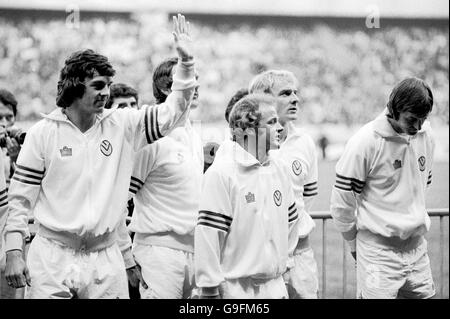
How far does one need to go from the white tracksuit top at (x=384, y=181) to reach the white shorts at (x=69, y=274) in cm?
135

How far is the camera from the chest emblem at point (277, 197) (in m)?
3.26

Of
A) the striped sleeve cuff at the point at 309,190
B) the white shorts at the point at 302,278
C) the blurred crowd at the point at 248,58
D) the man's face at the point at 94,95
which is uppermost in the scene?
the blurred crowd at the point at 248,58

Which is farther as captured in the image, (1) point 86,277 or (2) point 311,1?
(2) point 311,1

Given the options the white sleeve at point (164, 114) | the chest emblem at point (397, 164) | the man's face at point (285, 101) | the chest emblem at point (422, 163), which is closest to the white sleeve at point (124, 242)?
the white sleeve at point (164, 114)

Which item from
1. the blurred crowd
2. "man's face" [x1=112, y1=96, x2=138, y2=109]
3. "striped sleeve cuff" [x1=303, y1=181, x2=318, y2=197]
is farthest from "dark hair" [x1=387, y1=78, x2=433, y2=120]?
the blurred crowd

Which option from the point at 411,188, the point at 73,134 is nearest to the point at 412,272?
the point at 411,188

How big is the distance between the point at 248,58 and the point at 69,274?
42.7 feet

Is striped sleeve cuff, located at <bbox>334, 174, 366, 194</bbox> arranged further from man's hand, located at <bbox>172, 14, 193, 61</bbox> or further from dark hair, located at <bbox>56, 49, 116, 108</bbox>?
dark hair, located at <bbox>56, 49, 116, 108</bbox>

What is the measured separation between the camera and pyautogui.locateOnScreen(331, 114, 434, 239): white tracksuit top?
3848 millimetres

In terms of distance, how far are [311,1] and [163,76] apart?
488 inches

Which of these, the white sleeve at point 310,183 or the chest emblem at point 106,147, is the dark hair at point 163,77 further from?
the white sleeve at point 310,183

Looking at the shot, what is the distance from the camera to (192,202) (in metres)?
3.59

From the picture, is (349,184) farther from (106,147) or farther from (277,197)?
(106,147)

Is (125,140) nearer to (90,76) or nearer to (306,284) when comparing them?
(90,76)
